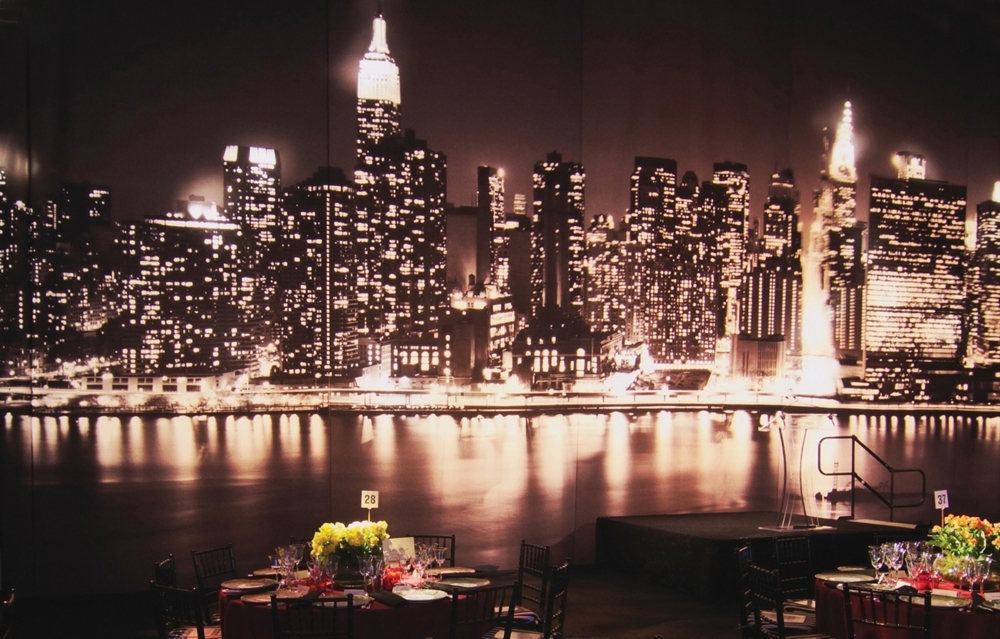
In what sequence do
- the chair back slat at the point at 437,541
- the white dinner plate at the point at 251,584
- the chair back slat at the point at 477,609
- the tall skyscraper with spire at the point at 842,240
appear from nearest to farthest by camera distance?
the chair back slat at the point at 477,609 → the white dinner plate at the point at 251,584 → the chair back slat at the point at 437,541 → the tall skyscraper with spire at the point at 842,240

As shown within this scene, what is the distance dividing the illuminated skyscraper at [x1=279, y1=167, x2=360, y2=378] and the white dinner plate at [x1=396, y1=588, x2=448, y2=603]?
3258 millimetres

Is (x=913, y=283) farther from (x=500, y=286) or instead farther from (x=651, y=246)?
(x=500, y=286)

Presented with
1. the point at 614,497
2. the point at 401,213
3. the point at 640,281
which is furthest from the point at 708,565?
the point at 401,213

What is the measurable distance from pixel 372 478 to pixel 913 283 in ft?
20.3

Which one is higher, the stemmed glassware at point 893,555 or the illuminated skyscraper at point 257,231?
the illuminated skyscraper at point 257,231

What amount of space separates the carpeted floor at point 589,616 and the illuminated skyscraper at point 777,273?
3130 millimetres

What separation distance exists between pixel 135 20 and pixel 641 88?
4486mm

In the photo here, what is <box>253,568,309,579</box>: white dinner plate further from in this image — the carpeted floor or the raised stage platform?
the raised stage platform

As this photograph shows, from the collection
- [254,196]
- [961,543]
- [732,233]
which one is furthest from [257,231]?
[961,543]

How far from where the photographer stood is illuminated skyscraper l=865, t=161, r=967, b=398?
942cm

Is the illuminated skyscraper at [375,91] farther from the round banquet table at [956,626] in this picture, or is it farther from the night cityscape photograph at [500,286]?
the round banquet table at [956,626]

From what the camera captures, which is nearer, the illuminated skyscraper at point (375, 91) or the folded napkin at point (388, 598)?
the folded napkin at point (388, 598)

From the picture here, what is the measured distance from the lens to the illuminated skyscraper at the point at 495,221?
26.2ft

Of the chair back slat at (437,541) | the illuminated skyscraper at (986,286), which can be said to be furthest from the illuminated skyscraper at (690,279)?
the illuminated skyscraper at (986,286)
